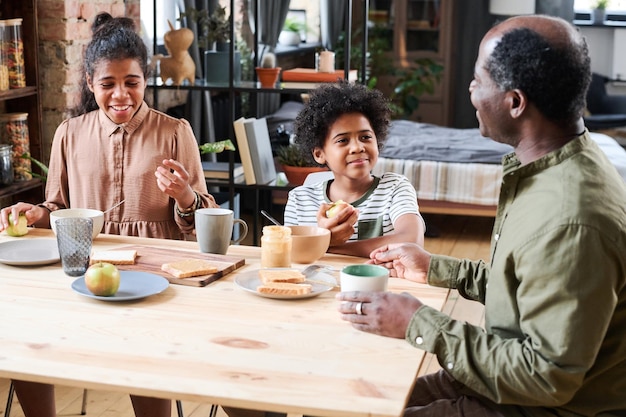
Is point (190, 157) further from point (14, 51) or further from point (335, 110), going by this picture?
point (14, 51)

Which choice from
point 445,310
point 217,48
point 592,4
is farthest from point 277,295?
point 592,4

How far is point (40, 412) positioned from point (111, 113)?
0.86 m

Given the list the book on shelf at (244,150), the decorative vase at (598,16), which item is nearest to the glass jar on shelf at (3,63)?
the book on shelf at (244,150)

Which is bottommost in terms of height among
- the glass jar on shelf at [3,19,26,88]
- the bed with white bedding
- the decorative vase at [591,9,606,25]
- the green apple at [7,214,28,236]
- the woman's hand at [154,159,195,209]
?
the bed with white bedding

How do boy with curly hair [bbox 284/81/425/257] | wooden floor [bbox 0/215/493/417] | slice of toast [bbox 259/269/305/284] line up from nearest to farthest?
1. slice of toast [bbox 259/269/305/284]
2. boy with curly hair [bbox 284/81/425/257]
3. wooden floor [bbox 0/215/493/417]

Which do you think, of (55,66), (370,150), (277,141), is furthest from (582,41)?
(277,141)

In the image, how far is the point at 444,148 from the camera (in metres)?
5.37

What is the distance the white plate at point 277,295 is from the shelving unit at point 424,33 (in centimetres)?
645

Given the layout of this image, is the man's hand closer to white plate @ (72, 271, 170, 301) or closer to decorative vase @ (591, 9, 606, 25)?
white plate @ (72, 271, 170, 301)

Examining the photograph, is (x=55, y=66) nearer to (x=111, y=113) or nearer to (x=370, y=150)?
(x=111, y=113)

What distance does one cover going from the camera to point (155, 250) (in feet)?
6.85

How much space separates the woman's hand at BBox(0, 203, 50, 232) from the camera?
226 cm

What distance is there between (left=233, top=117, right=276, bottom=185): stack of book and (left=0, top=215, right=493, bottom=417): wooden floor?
1.05 m

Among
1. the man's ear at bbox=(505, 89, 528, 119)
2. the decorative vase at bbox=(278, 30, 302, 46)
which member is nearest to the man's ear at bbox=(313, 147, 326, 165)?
the man's ear at bbox=(505, 89, 528, 119)
